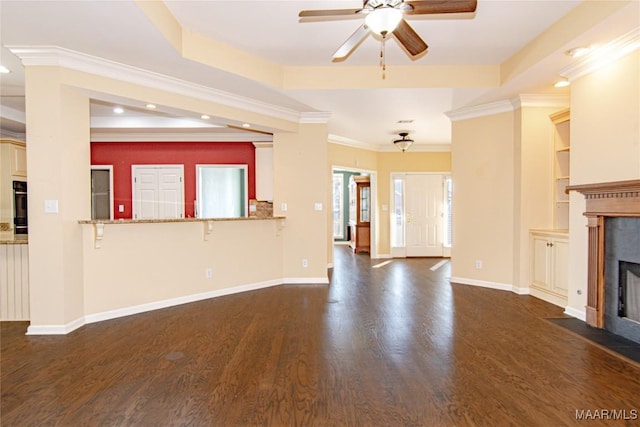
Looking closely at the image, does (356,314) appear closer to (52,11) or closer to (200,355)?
(200,355)

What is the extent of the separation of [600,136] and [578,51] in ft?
2.72

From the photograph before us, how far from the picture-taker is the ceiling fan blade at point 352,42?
2842 mm

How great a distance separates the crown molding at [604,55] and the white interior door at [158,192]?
20.3 feet

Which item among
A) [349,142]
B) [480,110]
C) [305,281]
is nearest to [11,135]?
[305,281]

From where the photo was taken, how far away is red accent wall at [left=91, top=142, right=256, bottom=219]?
6773 millimetres

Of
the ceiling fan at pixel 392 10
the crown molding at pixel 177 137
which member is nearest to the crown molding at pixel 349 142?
the crown molding at pixel 177 137

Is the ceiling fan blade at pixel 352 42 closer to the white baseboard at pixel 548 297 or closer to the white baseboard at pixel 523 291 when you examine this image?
the white baseboard at pixel 548 297

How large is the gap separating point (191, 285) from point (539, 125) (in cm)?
508

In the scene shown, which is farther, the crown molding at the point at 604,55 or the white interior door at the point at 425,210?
the white interior door at the point at 425,210

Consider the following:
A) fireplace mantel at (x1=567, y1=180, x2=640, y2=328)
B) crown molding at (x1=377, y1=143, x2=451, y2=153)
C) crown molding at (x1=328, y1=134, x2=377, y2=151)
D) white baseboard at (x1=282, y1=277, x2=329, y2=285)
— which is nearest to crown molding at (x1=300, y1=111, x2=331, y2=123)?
crown molding at (x1=328, y1=134, x2=377, y2=151)

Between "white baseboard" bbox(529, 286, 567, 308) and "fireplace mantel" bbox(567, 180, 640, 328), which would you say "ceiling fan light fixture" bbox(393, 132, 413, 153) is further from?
"fireplace mantel" bbox(567, 180, 640, 328)

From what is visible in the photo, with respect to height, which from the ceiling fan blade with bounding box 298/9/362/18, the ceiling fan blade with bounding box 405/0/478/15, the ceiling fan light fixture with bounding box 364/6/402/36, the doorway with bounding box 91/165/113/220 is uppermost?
the ceiling fan blade with bounding box 298/9/362/18

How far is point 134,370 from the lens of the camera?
2590 millimetres

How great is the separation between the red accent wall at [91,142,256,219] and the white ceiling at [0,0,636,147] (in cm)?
140
